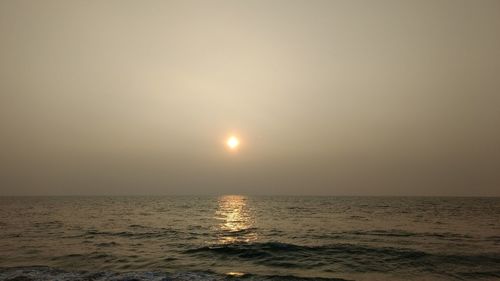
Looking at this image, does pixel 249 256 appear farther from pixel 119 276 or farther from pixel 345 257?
pixel 119 276

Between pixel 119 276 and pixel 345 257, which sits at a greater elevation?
pixel 119 276

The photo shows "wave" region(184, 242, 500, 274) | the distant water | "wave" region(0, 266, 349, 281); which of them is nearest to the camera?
"wave" region(0, 266, 349, 281)

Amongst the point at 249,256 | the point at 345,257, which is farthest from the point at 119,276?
the point at 345,257

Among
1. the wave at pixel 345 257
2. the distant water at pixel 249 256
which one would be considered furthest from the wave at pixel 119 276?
the wave at pixel 345 257

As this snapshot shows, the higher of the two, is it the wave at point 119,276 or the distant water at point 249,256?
the wave at point 119,276

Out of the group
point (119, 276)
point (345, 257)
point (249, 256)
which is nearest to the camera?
point (119, 276)

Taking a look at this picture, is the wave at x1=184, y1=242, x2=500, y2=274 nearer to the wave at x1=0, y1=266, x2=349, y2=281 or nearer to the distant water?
the distant water

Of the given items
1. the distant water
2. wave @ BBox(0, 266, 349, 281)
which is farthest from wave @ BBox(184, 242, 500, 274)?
wave @ BBox(0, 266, 349, 281)

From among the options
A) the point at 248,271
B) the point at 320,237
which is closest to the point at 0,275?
the point at 248,271

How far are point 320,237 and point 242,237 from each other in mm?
7189

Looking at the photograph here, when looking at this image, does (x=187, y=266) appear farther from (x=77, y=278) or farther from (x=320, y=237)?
(x=320, y=237)

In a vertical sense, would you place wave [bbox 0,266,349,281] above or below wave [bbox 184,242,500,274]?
above

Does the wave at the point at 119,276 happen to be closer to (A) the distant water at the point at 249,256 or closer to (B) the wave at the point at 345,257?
(A) the distant water at the point at 249,256

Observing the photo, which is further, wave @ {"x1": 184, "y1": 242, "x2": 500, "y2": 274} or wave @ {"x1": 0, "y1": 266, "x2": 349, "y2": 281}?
wave @ {"x1": 184, "y1": 242, "x2": 500, "y2": 274}
